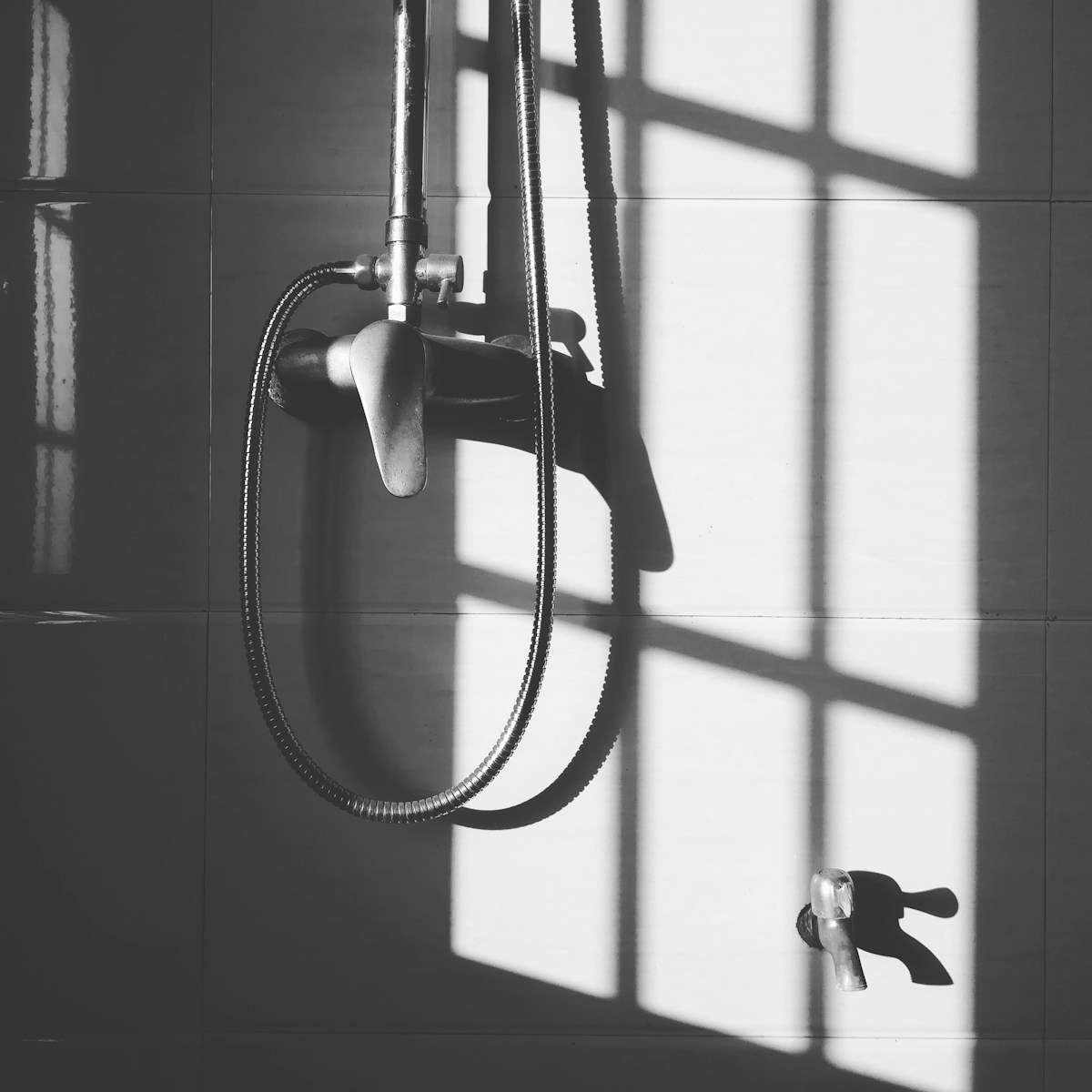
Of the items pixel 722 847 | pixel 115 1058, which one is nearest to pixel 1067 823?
pixel 722 847

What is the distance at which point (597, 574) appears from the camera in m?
0.75

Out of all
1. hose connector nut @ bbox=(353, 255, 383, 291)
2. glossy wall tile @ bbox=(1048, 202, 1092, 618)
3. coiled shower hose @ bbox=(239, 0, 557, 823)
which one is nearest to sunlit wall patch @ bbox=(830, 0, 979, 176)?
glossy wall tile @ bbox=(1048, 202, 1092, 618)

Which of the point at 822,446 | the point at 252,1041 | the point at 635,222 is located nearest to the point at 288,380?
the point at 635,222

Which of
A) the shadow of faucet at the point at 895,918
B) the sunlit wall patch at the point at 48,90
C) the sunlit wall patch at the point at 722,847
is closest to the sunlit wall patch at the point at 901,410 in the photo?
the sunlit wall patch at the point at 722,847

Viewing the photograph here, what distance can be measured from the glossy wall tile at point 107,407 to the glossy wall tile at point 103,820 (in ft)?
0.14

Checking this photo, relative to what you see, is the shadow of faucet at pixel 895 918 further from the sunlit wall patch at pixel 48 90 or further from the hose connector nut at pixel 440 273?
the sunlit wall patch at pixel 48 90

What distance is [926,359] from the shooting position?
29.6 inches

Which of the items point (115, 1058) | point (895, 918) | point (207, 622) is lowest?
point (115, 1058)

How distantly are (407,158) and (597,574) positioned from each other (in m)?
0.37

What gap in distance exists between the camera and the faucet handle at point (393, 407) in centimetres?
62

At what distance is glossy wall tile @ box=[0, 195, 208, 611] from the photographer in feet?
2.47

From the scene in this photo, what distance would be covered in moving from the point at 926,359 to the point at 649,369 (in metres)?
0.24

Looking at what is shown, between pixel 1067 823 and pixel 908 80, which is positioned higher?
pixel 908 80

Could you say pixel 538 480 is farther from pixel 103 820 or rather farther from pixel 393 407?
pixel 103 820
